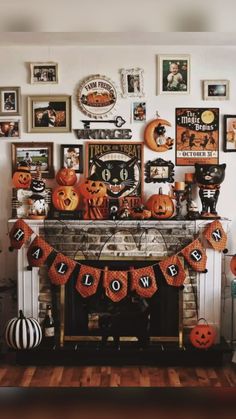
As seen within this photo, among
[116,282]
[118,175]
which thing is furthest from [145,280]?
[118,175]

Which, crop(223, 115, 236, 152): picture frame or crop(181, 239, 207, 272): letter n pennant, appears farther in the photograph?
crop(223, 115, 236, 152): picture frame

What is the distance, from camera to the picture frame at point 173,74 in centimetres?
362

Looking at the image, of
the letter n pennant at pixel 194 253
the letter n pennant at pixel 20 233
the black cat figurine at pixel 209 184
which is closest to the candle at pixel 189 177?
the black cat figurine at pixel 209 184

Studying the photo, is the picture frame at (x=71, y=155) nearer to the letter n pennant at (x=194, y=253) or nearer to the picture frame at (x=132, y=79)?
the picture frame at (x=132, y=79)

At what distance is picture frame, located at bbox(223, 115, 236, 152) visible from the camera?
366cm

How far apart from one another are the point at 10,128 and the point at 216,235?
5.40ft

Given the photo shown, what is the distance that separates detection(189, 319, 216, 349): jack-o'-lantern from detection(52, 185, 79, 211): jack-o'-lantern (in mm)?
1172

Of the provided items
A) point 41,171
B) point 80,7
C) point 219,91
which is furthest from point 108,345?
point 80,7

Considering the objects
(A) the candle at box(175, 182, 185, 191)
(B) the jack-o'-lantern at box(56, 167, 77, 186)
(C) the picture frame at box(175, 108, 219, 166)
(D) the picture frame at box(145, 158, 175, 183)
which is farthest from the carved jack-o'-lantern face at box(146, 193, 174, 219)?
(B) the jack-o'-lantern at box(56, 167, 77, 186)

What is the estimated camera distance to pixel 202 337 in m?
3.38

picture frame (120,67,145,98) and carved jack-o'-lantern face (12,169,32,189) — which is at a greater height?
picture frame (120,67,145,98)

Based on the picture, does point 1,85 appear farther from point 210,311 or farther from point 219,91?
point 210,311

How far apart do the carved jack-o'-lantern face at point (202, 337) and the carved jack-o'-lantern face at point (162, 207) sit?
783 millimetres

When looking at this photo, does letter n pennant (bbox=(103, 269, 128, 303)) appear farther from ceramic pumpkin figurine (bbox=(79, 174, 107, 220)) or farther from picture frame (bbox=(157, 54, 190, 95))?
picture frame (bbox=(157, 54, 190, 95))
